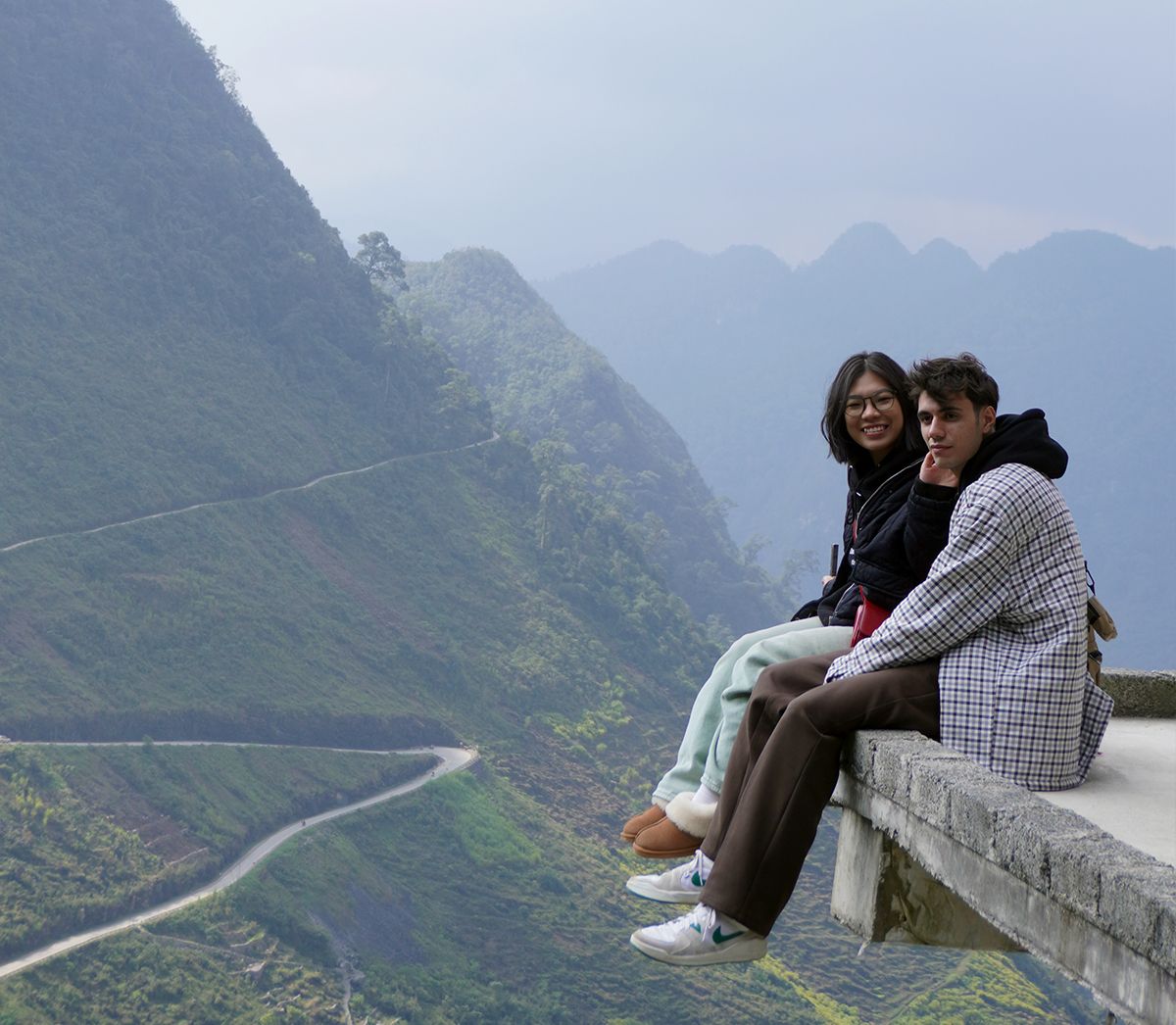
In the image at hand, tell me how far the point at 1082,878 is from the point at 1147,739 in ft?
5.87

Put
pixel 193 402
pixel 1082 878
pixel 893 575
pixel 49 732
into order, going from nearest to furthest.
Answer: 1. pixel 1082 878
2. pixel 893 575
3. pixel 49 732
4. pixel 193 402

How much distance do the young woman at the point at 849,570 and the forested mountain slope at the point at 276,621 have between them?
28981mm

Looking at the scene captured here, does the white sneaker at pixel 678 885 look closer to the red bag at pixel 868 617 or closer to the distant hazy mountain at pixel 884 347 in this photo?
the red bag at pixel 868 617

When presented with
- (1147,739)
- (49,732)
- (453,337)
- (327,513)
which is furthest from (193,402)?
(1147,739)

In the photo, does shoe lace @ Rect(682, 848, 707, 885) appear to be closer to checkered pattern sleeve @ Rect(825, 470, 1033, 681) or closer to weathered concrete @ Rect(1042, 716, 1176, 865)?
checkered pattern sleeve @ Rect(825, 470, 1033, 681)

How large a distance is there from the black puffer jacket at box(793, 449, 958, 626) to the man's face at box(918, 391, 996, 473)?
0.26ft

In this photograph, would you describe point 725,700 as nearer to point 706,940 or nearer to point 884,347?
point 706,940

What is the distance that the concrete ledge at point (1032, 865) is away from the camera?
1941mm

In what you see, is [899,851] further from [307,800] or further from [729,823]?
[307,800]

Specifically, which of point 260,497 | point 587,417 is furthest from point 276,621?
point 587,417

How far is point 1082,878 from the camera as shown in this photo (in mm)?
2074

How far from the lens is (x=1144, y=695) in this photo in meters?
4.11

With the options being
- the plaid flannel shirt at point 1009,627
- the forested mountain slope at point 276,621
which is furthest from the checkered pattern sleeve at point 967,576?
the forested mountain slope at point 276,621

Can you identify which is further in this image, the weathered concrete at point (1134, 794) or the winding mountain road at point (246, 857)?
the winding mountain road at point (246, 857)
